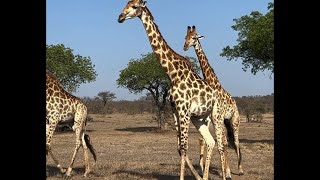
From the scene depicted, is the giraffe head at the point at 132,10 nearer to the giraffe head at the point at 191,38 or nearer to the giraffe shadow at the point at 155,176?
the giraffe head at the point at 191,38

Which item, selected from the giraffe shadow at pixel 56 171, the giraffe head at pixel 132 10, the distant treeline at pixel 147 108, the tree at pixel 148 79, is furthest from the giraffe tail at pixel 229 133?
the distant treeline at pixel 147 108

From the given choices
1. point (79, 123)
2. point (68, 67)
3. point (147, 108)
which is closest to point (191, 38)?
point (79, 123)

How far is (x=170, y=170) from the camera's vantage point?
10.8 metres

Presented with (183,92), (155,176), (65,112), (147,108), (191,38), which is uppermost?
(191,38)

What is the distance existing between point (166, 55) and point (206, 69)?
2258mm

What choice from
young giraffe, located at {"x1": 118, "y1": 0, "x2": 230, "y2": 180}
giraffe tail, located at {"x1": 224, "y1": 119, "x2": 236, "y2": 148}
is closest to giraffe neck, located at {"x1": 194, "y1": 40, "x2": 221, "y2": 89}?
giraffe tail, located at {"x1": 224, "y1": 119, "x2": 236, "y2": 148}

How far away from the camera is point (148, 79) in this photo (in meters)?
32.2

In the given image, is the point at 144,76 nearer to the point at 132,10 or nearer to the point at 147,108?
the point at 132,10

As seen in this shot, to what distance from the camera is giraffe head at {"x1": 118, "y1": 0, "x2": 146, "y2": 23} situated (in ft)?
25.0
